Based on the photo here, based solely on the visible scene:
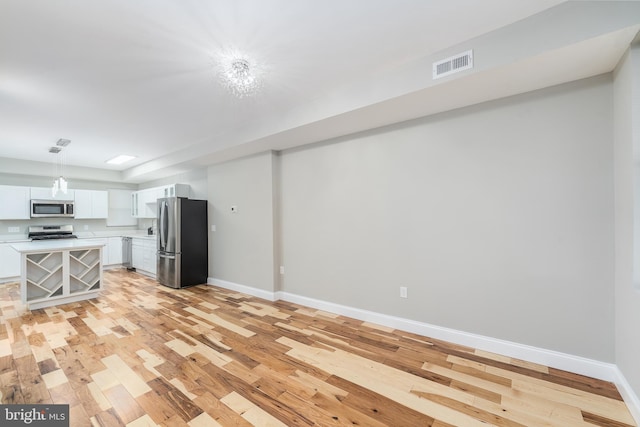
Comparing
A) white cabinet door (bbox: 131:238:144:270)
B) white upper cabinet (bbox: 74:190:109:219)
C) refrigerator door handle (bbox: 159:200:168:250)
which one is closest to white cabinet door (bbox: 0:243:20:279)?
white upper cabinet (bbox: 74:190:109:219)

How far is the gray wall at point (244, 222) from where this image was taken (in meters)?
4.31

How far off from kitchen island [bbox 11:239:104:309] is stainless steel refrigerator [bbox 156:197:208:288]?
0.97 metres

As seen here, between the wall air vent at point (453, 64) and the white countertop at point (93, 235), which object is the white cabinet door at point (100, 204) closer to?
the white countertop at point (93, 235)

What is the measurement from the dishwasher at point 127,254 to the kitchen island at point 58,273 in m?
2.33

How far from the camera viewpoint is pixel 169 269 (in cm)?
508

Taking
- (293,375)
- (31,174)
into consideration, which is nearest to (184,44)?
(293,375)

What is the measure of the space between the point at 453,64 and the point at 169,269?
5.34 metres

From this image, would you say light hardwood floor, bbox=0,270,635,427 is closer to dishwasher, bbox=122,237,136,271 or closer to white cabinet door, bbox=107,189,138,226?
dishwasher, bbox=122,237,136,271

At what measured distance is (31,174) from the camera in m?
6.07

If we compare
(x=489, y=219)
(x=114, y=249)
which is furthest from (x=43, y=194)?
(x=489, y=219)

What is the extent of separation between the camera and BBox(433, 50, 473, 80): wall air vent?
6.99 ft

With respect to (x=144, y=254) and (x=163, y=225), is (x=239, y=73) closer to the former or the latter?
(x=163, y=225)

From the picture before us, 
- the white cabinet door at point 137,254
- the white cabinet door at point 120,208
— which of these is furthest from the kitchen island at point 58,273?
the white cabinet door at point 120,208

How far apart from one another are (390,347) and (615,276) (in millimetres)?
1877
